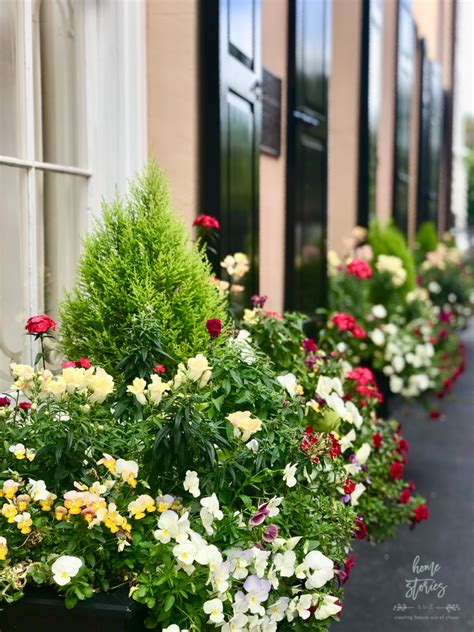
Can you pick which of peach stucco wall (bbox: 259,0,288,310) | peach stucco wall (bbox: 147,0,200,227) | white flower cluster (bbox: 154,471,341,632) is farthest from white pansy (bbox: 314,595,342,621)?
peach stucco wall (bbox: 259,0,288,310)

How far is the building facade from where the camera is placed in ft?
9.32

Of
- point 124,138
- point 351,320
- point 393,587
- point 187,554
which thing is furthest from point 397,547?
point 187,554

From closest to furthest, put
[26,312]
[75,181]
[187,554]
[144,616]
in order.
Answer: [187,554] < [144,616] < [26,312] < [75,181]

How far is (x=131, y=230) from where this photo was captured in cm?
262

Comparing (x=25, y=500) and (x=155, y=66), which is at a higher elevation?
(x=155, y=66)

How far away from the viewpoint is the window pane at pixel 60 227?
302 centimetres

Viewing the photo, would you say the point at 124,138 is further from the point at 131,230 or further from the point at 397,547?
the point at 397,547

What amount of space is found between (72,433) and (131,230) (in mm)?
777

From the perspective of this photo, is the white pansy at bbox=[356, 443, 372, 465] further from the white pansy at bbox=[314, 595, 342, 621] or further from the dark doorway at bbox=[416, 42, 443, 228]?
the dark doorway at bbox=[416, 42, 443, 228]

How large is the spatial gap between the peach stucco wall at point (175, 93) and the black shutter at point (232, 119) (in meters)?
0.06

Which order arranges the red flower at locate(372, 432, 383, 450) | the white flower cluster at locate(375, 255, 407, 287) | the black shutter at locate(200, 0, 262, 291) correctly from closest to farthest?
the red flower at locate(372, 432, 383, 450) → the black shutter at locate(200, 0, 262, 291) → the white flower cluster at locate(375, 255, 407, 287)

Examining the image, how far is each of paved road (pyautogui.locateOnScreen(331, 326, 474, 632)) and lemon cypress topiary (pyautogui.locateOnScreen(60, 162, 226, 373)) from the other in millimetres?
1648

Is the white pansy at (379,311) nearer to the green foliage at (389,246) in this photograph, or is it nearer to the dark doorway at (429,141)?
the green foliage at (389,246)

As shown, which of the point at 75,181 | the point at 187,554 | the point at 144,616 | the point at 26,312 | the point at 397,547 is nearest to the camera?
the point at 187,554
